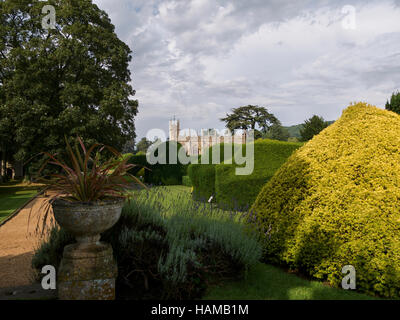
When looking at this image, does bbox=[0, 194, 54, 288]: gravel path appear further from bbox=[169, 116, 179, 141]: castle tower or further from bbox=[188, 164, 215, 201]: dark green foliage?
bbox=[169, 116, 179, 141]: castle tower

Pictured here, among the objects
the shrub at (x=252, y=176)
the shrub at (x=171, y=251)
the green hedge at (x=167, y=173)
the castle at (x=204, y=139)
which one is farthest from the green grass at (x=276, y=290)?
the castle at (x=204, y=139)

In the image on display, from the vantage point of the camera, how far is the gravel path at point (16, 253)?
177 inches

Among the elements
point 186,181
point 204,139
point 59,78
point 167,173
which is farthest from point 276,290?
point 204,139

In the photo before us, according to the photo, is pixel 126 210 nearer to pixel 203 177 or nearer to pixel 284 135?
pixel 203 177

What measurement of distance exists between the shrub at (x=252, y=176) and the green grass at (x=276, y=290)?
5.12 m

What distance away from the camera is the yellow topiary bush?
3494 mm

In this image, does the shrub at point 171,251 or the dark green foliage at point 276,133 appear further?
the dark green foliage at point 276,133

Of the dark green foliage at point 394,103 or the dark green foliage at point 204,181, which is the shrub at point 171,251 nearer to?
the dark green foliage at point 204,181

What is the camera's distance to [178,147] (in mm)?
22000

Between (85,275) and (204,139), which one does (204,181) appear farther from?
(204,139)

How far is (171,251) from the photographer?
354cm

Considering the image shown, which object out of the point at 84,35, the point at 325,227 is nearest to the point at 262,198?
the point at 325,227

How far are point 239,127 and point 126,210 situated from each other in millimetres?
48199

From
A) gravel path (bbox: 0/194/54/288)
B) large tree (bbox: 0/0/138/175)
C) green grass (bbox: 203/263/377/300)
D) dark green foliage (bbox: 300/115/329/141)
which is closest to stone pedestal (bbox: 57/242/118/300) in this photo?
gravel path (bbox: 0/194/54/288)
